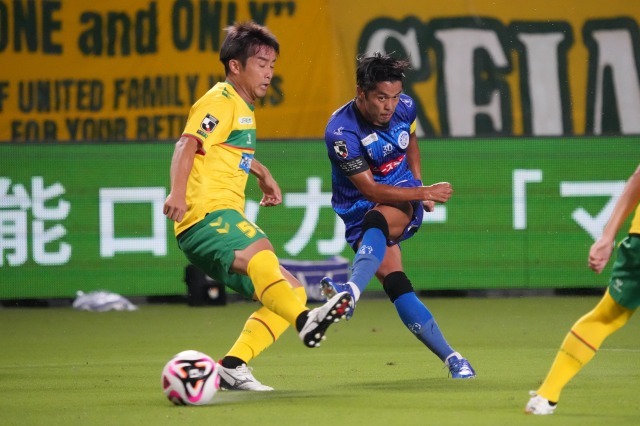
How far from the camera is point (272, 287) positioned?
22.2ft

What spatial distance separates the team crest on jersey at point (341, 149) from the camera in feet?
25.7

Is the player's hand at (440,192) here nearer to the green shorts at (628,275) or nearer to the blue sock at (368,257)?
the blue sock at (368,257)

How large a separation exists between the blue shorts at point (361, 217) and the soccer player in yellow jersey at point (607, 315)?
87.2 inches

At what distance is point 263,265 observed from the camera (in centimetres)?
680

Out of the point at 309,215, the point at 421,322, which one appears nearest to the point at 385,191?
the point at 421,322

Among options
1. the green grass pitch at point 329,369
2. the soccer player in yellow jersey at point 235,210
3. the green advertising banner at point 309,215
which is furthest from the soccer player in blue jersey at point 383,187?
the green advertising banner at point 309,215

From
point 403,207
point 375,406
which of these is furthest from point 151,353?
point 375,406

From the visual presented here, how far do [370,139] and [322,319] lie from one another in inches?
71.4

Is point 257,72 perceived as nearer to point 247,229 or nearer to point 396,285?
point 247,229

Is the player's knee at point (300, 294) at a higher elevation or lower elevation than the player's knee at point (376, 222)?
lower

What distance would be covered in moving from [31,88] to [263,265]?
8258mm

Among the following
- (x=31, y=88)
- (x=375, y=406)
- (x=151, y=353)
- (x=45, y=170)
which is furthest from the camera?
(x=31, y=88)

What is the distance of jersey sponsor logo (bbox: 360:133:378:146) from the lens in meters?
7.94

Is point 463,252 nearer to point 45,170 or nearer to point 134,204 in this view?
point 134,204
